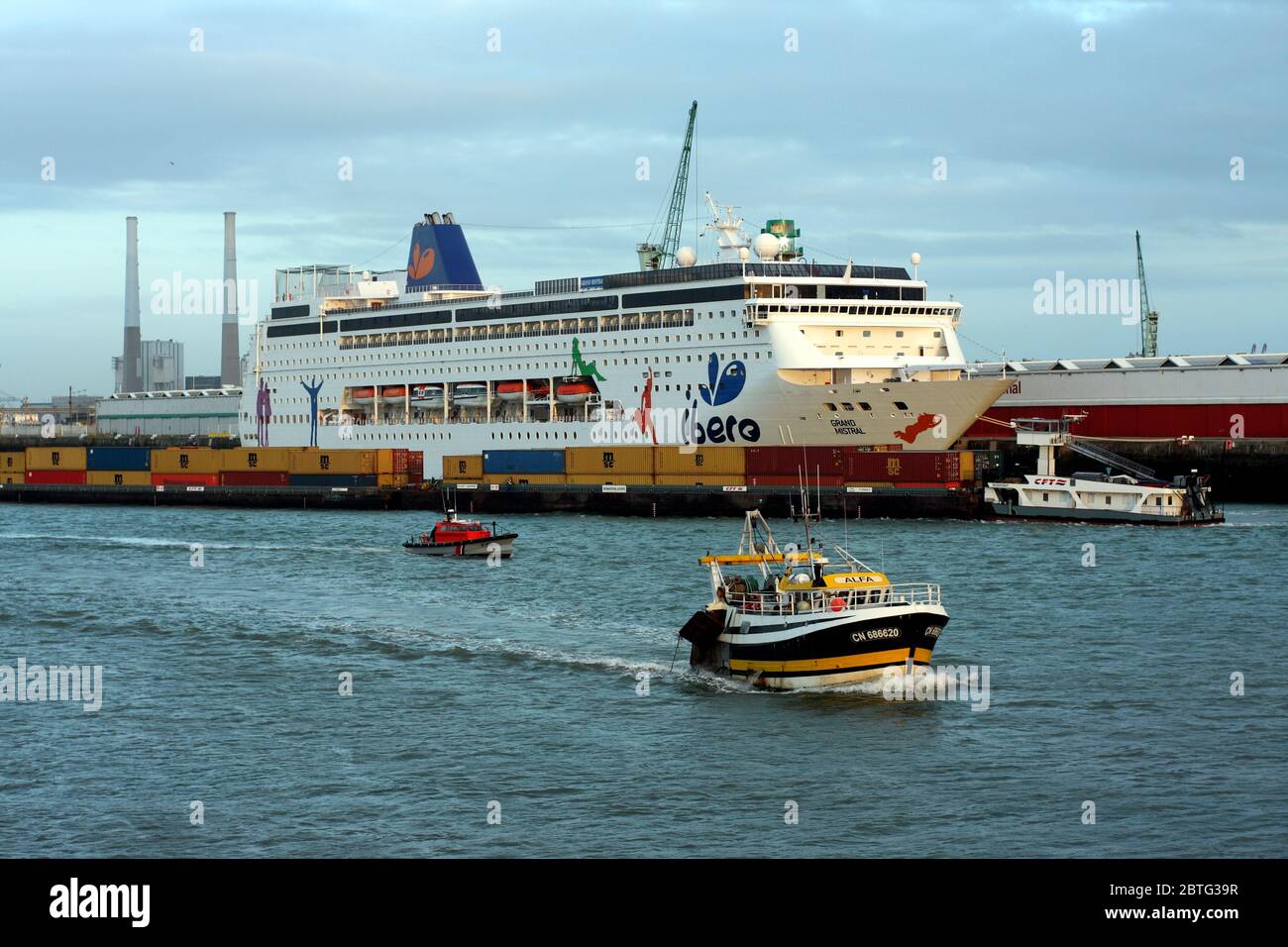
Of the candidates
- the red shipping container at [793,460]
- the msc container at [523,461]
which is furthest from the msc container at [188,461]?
the red shipping container at [793,460]

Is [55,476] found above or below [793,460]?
below

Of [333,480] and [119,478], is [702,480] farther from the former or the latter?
[119,478]

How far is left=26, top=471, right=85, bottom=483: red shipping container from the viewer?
9712 cm

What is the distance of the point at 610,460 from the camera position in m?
71.8

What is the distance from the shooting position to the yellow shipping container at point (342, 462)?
8256 centimetres

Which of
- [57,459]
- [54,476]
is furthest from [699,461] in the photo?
[54,476]

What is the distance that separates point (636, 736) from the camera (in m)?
23.2

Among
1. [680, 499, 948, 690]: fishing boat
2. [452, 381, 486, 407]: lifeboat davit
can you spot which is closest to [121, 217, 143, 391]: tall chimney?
[452, 381, 486, 407]: lifeboat davit

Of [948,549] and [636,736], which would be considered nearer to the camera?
[636,736]

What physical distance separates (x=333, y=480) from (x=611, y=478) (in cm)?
2027
